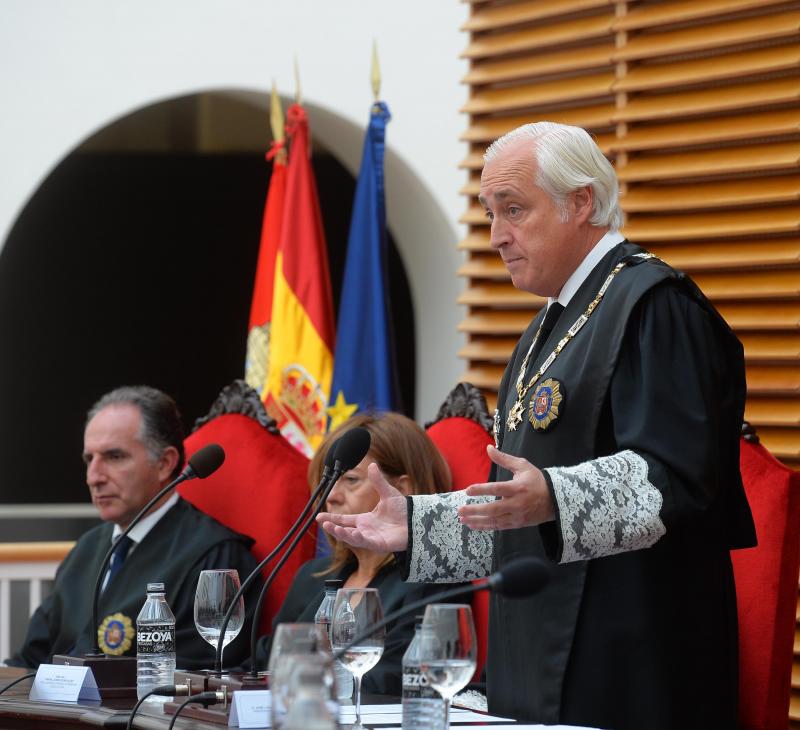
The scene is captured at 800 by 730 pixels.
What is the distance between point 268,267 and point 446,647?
11.5 feet

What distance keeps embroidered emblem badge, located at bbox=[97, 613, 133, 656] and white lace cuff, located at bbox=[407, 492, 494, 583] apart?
1357 mm

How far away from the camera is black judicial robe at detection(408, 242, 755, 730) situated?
81.0 inches

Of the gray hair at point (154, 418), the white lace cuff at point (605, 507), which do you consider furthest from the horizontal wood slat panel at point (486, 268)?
the white lace cuff at point (605, 507)

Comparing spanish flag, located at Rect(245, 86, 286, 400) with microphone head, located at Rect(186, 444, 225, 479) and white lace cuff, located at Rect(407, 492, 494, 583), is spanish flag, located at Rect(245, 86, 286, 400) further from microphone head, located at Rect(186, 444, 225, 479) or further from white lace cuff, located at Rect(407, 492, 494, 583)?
white lace cuff, located at Rect(407, 492, 494, 583)

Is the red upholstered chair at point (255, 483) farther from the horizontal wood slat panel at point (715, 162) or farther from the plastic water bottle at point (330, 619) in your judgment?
the horizontal wood slat panel at point (715, 162)

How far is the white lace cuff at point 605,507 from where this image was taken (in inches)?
77.8

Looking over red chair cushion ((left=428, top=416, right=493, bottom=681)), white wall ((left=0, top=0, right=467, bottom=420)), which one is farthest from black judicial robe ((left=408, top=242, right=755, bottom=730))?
white wall ((left=0, top=0, right=467, bottom=420))

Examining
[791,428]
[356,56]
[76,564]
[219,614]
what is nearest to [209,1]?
[356,56]

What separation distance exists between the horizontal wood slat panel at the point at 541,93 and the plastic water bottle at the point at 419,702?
257 centimetres

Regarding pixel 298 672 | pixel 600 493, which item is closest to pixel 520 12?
pixel 600 493

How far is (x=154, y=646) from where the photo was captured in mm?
2633

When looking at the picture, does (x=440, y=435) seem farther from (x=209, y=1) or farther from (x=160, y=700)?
(x=209, y=1)

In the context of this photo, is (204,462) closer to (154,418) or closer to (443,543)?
(443,543)

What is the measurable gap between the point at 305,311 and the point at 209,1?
152cm
